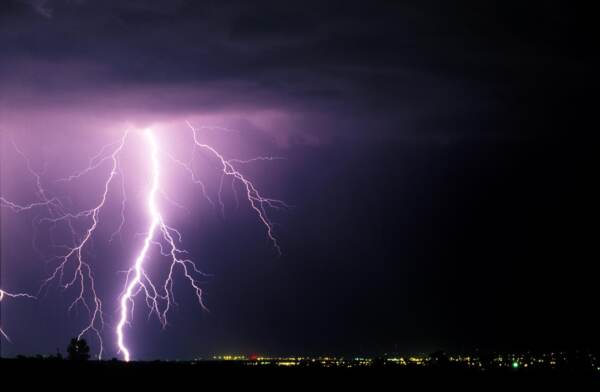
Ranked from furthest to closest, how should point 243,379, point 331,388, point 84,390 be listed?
point 243,379 → point 331,388 → point 84,390

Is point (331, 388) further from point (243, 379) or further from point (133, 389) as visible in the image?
point (133, 389)

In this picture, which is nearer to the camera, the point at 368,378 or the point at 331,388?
the point at 331,388

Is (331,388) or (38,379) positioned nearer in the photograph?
(38,379)

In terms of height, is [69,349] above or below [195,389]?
above

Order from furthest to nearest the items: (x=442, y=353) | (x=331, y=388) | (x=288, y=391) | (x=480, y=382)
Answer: (x=442, y=353), (x=480, y=382), (x=331, y=388), (x=288, y=391)

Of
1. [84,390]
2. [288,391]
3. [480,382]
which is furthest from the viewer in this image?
[480,382]

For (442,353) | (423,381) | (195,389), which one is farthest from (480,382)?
(442,353)

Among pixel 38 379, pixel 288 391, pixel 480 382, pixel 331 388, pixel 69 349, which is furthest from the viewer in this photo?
pixel 69 349

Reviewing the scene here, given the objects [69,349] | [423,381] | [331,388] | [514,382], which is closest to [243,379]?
[331,388]

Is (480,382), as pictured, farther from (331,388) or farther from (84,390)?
(84,390)

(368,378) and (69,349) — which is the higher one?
(69,349)
